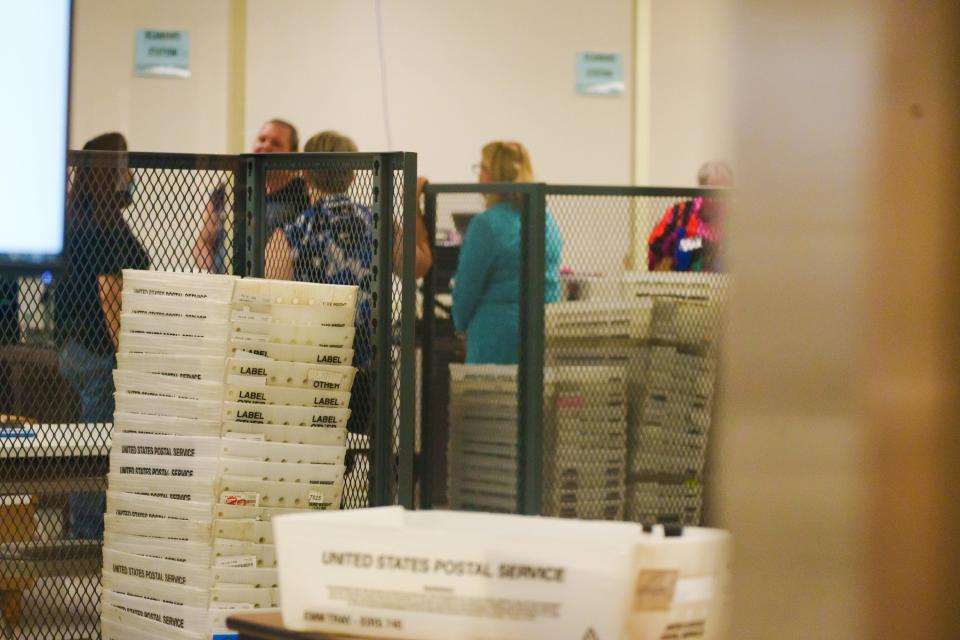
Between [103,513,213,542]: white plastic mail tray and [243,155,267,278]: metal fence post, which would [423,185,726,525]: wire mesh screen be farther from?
[103,513,213,542]: white plastic mail tray

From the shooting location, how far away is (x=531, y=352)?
3.82 meters

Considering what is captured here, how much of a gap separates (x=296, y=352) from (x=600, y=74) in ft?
16.7

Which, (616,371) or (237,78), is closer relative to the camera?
(616,371)

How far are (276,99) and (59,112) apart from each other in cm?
484

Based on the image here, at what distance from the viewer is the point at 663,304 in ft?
12.3

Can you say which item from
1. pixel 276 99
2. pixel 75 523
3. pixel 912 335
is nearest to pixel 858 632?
pixel 912 335

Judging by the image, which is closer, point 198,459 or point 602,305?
point 198,459

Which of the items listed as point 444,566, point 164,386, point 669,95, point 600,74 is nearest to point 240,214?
point 164,386

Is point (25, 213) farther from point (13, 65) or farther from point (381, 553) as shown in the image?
point (381, 553)

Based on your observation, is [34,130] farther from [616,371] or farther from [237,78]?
[237,78]

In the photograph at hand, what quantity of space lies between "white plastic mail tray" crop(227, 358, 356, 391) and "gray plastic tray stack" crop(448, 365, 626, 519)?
6.13ft

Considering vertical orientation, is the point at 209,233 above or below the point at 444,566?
above

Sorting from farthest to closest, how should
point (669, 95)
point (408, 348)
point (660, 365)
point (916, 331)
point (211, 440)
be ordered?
point (669, 95) < point (660, 365) < point (408, 348) < point (211, 440) < point (916, 331)

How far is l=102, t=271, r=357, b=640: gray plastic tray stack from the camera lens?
6.34 ft
